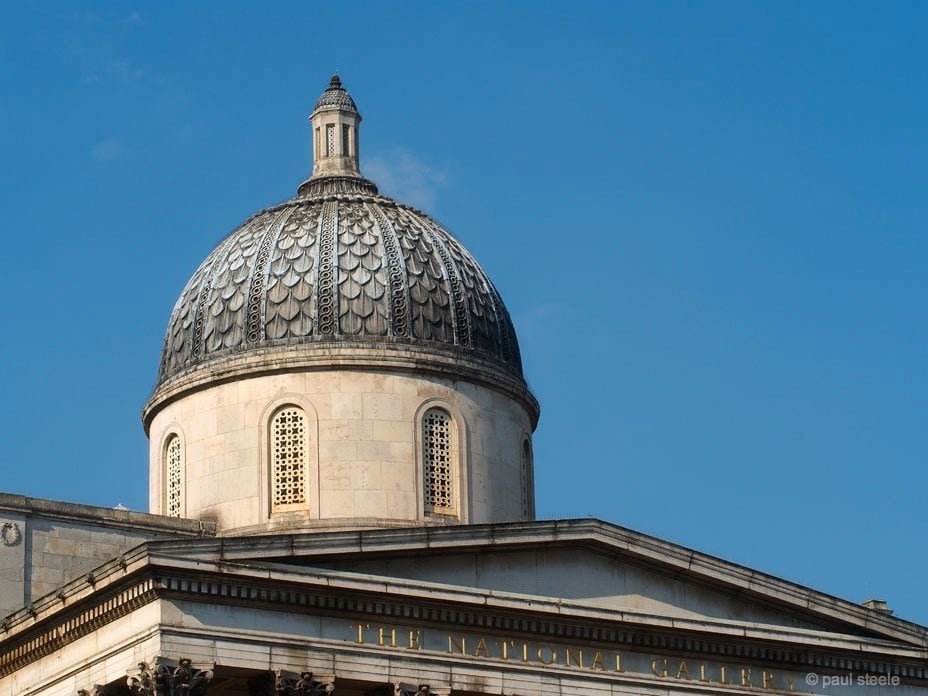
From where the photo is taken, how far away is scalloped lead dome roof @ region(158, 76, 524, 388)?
56312 millimetres

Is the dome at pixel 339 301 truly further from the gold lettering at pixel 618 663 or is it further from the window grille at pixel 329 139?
the gold lettering at pixel 618 663

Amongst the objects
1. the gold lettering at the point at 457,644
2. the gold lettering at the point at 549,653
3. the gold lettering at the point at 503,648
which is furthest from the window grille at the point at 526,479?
the gold lettering at the point at 457,644

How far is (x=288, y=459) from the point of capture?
181 ft

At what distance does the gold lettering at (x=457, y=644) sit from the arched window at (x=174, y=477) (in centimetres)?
1080

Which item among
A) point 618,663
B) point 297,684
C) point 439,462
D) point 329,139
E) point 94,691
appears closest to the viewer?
point 297,684

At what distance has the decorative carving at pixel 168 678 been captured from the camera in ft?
145

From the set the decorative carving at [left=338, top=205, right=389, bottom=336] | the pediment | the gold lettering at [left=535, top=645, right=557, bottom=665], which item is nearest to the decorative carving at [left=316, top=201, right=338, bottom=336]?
the decorative carving at [left=338, top=205, right=389, bottom=336]

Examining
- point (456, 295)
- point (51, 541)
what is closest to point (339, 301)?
point (456, 295)

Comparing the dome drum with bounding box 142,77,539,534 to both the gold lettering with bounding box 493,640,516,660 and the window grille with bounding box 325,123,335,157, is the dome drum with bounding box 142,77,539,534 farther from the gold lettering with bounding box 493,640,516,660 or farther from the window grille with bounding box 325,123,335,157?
the gold lettering with bounding box 493,640,516,660

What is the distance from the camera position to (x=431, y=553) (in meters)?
48.2

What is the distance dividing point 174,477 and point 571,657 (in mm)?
12307

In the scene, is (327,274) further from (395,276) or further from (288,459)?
(288,459)

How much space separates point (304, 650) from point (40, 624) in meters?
5.45

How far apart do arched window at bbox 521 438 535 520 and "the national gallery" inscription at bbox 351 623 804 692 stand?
8538 mm
